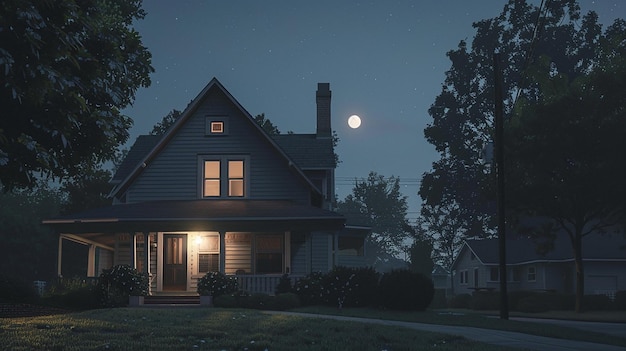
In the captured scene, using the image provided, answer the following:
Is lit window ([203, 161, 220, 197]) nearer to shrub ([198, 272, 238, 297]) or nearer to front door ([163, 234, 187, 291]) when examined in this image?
front door ([163, 234, 187, 291])

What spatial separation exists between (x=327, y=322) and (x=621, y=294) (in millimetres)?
31238

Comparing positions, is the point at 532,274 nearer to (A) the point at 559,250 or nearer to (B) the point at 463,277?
(A) the point at 559,250

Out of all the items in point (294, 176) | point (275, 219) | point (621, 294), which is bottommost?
point (621, 294)

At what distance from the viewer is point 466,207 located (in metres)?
64.8

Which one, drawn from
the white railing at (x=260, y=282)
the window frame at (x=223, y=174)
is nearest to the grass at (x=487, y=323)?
the white railing at (x=260, y=282)

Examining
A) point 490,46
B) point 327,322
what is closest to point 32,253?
point 490,46

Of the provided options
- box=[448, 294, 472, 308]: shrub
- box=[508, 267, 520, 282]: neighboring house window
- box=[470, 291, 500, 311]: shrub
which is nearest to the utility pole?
box=[470, 291, 500, 311]: shrub

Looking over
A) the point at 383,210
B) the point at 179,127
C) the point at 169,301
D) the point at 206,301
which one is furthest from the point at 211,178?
the point at 383,210

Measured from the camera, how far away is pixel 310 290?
2888 centimetres

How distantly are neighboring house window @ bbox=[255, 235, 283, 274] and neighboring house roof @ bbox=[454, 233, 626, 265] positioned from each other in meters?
18.2

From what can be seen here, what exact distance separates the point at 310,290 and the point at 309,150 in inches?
393

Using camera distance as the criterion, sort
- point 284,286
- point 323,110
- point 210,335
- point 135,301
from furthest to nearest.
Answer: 1. point 323,110
2. point 284,286
3. point 135,301
4. point 210,335

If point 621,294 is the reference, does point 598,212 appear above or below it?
above

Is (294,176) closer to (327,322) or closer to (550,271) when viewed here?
(327,322)
